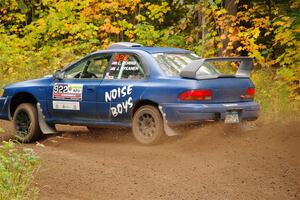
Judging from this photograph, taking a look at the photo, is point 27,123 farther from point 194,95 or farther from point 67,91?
point 194,95

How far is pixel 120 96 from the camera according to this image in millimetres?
10750

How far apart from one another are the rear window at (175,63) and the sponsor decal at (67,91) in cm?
145

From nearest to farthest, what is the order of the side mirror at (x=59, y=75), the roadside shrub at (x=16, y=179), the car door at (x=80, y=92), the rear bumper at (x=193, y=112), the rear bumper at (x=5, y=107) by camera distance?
the roadside shrub at (x=16, y=179) → the rear bumper at (x=193, y=112) → the car door at (x=80, y=92) → the side mirror at (x=59, y=75) → the rear bumper at (x=5, y=107)

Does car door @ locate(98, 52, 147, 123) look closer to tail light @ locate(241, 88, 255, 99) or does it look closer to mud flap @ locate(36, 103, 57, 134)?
mud flap @ locate(36, 103, 57, 134)

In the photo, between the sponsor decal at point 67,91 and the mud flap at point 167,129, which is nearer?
the mud flap at point 167,129

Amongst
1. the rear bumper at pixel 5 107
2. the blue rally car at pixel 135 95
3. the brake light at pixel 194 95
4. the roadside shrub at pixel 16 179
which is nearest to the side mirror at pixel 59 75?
the blue rally car at pixel 135 95

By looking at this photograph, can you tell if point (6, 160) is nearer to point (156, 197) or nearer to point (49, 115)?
point (156, 197)

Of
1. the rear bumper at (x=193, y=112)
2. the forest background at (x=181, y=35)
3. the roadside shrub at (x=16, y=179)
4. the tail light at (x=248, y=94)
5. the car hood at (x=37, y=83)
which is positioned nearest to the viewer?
the roadside shrub at (x=16, y=179)

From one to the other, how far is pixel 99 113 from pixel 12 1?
12734mm

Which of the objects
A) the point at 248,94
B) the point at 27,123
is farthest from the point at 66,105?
the point at 248,94

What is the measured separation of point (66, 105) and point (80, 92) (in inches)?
15.5

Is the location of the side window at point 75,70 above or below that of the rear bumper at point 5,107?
above

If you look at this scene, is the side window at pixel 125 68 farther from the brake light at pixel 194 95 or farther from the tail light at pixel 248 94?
the tail light at pixel 248 94

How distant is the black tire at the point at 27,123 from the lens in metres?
11.8
